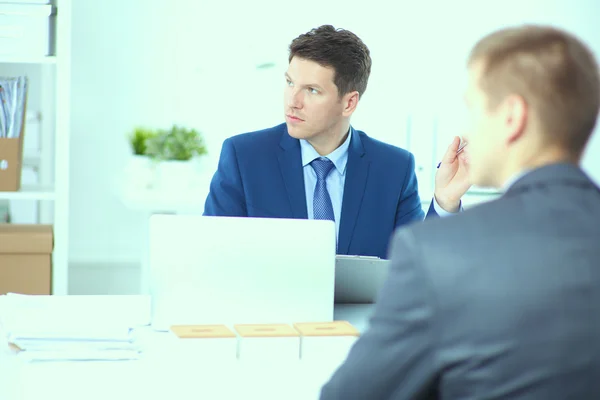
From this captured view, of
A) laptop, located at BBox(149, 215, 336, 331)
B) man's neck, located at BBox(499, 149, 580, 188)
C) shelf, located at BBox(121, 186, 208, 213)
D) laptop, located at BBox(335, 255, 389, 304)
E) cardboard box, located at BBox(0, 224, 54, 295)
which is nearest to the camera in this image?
man's neck, located at BBox(499, 149, 580, 188)

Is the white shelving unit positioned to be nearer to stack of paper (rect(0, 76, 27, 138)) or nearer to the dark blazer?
stack of paper (rect(0, 76, 27, 138))

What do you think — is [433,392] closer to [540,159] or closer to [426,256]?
[426,256]

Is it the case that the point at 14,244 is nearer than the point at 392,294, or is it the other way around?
the point at 392,294

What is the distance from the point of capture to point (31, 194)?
320 centimetres

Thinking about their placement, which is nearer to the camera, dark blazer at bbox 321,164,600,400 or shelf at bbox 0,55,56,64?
dark blazer at bbox 321,164,600,400

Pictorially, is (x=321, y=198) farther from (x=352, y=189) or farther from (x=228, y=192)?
(x=228, y=192)

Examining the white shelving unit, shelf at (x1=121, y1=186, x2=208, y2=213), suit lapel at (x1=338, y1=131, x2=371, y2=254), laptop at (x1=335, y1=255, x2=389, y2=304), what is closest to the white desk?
laptop at (x1=335, y1=255, x2=389, y2=304)

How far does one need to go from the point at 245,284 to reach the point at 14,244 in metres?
1.58

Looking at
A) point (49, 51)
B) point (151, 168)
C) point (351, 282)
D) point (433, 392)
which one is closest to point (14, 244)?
point (49, 51)

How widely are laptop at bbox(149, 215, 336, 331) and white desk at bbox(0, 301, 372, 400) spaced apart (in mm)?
175

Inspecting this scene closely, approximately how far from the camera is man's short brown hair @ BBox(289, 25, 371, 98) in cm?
257

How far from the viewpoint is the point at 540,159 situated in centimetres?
103

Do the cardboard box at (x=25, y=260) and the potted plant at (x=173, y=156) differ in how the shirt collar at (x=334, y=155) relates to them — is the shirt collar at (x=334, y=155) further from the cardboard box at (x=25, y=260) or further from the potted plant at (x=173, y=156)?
the potted plant at (x=173, y=156)

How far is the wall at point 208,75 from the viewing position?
4.29 m
